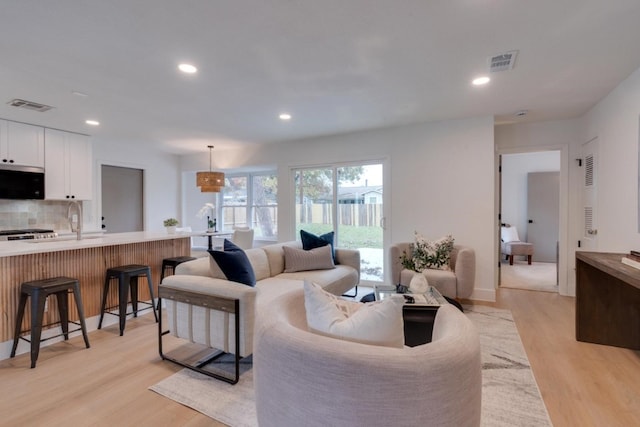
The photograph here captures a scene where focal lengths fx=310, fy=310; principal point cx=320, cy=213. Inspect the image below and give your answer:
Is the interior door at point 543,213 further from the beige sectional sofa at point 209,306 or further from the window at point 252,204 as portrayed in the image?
the beige sectional sofa at point 209,306

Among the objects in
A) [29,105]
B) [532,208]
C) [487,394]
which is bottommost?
[487,394]

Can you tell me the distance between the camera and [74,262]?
9.89 feet

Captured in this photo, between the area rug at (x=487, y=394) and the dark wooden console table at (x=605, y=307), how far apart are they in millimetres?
801

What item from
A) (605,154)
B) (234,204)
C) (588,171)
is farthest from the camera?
(234,204)

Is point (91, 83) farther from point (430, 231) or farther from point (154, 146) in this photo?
point (430, 231)

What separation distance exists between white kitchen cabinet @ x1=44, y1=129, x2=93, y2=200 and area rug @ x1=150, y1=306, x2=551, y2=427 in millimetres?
4155

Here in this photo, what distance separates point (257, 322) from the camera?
1.28 metres

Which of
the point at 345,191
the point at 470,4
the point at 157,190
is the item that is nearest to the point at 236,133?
the point at 345,191

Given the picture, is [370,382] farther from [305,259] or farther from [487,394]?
[305,259]

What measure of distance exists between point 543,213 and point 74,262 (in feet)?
26.9

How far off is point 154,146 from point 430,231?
209 inches

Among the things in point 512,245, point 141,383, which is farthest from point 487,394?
point 512,245

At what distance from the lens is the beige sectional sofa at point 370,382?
918mm

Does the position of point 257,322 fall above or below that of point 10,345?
above
